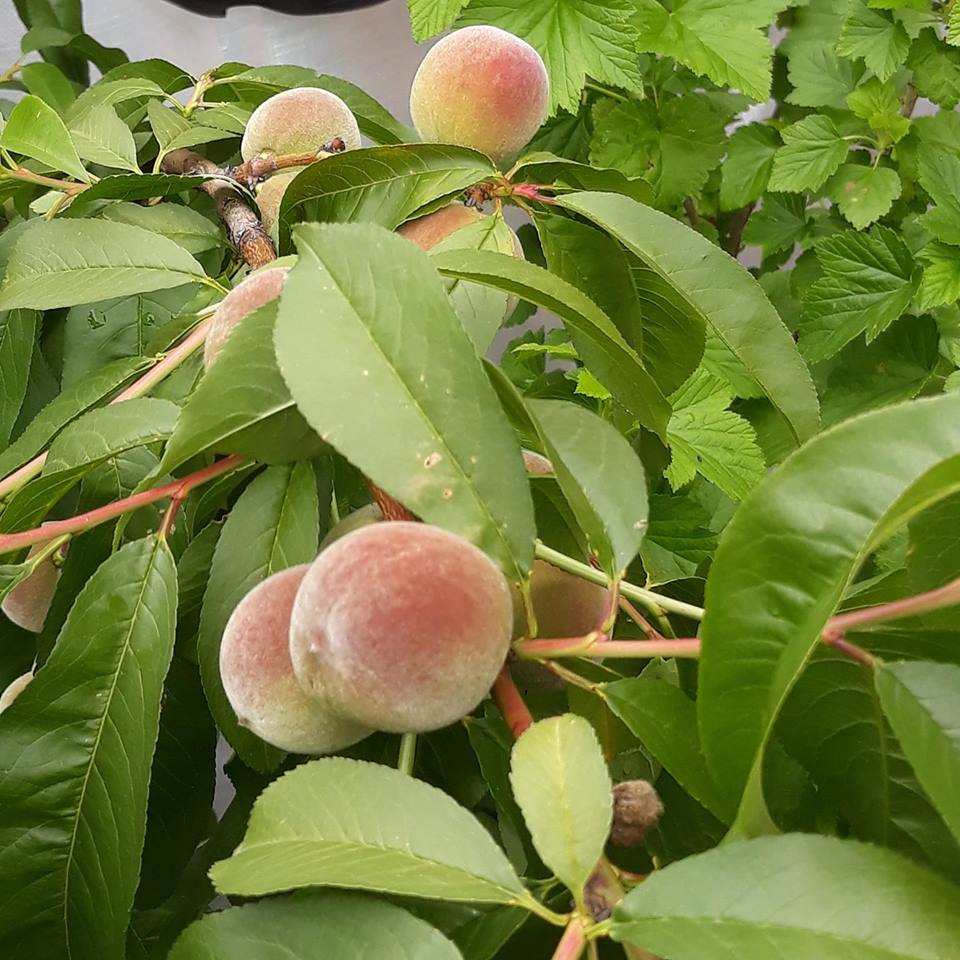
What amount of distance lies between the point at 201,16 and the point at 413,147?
1001mm

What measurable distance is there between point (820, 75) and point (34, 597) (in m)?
1.11

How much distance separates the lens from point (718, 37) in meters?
0.95

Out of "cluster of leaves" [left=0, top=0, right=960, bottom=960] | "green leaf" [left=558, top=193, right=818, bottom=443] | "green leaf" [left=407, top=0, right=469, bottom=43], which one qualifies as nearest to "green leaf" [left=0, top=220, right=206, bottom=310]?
"cluster of leaves" [left=0, top=0, right=960, bottom=960]

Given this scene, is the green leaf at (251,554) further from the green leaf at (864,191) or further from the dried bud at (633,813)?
the green leaf at (864,191)

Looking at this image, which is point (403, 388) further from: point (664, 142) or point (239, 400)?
point (664, 142)

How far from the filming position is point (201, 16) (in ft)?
4.03

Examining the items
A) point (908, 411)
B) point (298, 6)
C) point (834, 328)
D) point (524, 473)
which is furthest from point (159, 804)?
point (298, 6)

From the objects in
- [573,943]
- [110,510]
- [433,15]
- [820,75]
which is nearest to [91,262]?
[110,510]

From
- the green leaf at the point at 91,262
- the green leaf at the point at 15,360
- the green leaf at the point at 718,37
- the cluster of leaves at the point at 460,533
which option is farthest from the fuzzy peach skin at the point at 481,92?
the green leaf at the point at 718,37

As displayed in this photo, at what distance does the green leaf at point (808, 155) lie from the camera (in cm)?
106

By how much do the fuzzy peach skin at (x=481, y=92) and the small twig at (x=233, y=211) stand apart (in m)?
0.11

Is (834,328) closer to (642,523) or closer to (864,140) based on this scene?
(864,140)

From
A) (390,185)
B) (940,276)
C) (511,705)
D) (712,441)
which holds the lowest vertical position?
(712,441)

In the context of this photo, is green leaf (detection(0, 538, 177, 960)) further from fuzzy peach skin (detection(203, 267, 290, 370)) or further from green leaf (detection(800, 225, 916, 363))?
green leaf (detection(800, 225, 916, 363))
